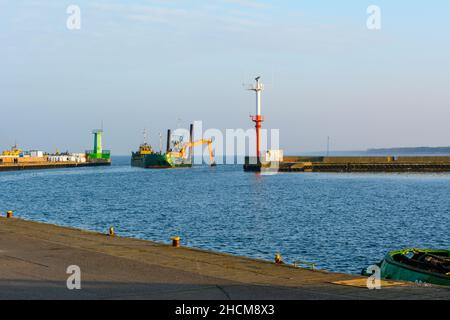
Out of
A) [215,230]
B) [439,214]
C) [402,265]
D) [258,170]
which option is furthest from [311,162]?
[402,265]

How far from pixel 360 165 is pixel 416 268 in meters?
143

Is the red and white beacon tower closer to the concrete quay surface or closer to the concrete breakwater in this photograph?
the concrete breakwater

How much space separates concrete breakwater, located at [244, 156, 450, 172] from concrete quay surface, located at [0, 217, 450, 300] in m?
140

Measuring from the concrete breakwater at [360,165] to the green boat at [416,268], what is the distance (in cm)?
13847

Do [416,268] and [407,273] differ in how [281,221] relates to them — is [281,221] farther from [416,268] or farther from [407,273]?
[416,268]

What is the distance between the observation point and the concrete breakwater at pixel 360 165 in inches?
6102

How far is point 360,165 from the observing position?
158000 mm

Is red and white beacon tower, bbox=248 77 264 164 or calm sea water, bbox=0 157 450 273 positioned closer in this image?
calm sea water, bbox=0 157 450 273

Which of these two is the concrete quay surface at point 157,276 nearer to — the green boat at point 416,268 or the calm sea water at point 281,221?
the green boat at point 416,268

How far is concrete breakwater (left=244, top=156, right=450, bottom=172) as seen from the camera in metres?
155

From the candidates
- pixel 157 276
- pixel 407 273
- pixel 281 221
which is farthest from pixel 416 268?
pixel 281 221

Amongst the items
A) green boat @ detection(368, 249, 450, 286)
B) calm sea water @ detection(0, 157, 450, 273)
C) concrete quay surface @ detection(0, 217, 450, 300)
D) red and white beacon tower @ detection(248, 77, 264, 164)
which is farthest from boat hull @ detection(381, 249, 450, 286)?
red and white beacon tower @ detection(248, 77, 264, 164)
